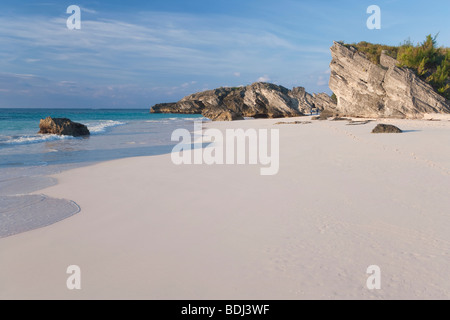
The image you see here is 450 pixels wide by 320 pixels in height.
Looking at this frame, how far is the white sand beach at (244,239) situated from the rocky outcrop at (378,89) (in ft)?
75.7

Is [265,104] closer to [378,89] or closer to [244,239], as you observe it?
[378,89]

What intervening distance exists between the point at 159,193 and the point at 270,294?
169 inches

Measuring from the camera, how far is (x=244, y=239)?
435 centimetres

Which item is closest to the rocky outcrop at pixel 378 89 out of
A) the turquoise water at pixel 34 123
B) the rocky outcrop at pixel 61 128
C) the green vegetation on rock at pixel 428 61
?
the green vegetation on rock at pixel 428 61

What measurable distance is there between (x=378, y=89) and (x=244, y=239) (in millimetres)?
30883

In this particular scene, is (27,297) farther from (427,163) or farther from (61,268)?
(427,163)

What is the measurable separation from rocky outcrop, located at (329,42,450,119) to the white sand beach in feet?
75.7

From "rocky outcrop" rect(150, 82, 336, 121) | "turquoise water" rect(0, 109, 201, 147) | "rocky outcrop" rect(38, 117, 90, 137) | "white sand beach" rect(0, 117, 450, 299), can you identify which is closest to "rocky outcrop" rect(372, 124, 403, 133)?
"white sand beach" rect(0, 117, 450, 299)

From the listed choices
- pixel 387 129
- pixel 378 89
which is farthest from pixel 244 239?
pixel 378 89

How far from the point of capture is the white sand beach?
322cm

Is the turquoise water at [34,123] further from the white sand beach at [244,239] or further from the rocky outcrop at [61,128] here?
the white sand beach at [244,239]

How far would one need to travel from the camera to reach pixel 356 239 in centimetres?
425

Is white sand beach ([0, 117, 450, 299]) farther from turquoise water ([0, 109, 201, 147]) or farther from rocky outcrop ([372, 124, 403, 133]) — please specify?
turquoise water ([0, 109, 201, 147])
